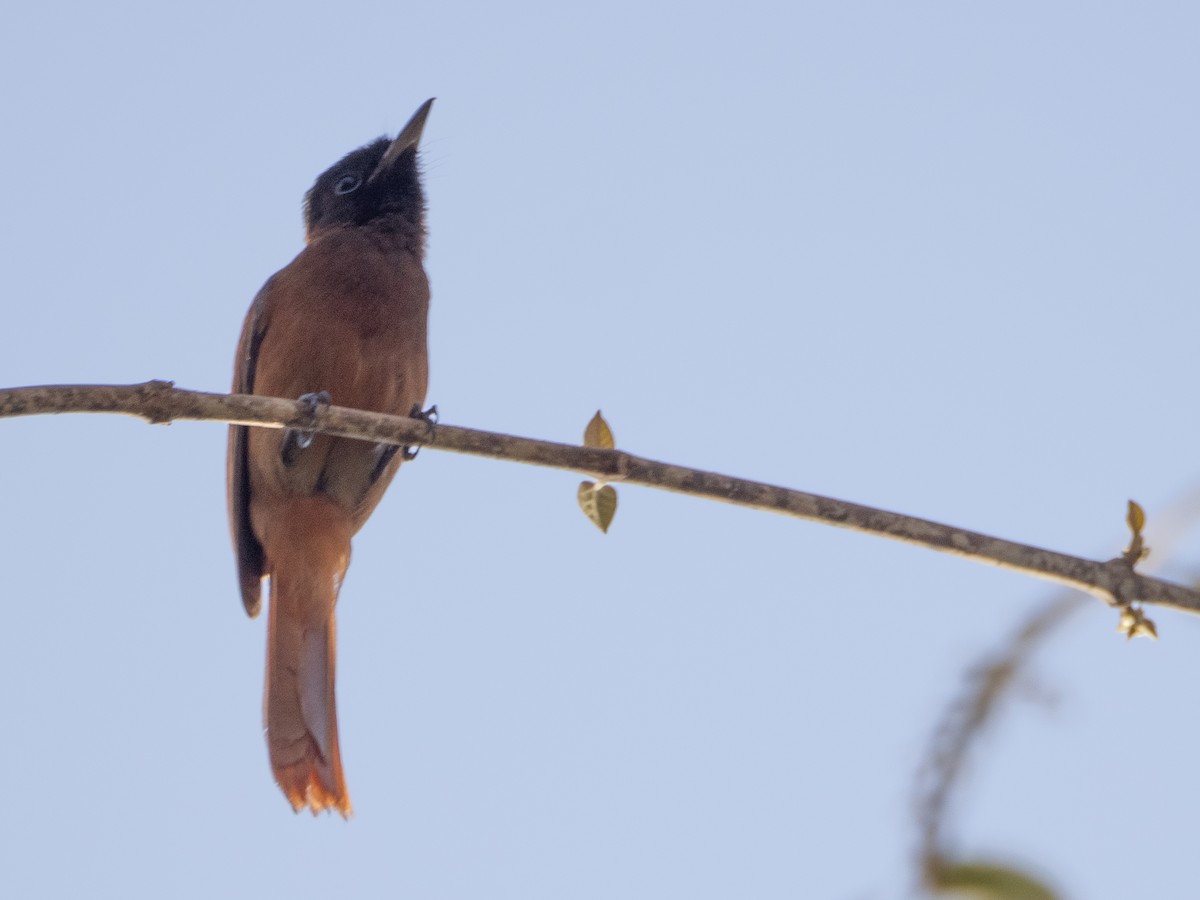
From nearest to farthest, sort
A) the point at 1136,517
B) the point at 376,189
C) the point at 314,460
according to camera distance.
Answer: the point at 1136,517, the point at 314,460, the point at 376,189

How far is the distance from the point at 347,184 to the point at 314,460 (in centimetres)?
169

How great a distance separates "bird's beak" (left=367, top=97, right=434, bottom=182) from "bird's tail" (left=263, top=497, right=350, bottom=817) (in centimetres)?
179

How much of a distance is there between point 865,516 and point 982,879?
1688 mm

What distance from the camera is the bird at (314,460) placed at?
488 cm

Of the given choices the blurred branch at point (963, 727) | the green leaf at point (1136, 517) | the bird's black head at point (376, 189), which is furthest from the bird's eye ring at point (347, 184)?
the blurred branch at point (963, 727)

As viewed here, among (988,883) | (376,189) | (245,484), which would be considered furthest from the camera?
(376,189)

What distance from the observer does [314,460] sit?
5.18 meters

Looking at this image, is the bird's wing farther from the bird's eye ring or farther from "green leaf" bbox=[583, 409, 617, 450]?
"green leaf" bbox=[583, 409, 617, 450]

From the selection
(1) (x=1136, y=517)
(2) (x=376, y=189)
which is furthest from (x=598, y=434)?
(2) (x=376, y=189)

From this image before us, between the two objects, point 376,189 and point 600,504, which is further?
point 376,189

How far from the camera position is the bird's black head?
6035 mm

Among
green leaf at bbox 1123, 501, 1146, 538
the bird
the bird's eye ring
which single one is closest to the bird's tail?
the bird

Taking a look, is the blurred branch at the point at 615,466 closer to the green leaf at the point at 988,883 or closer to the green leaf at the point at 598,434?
the green leaf at the point at 598,434

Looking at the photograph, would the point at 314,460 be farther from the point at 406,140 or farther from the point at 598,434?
the point at 598,434
